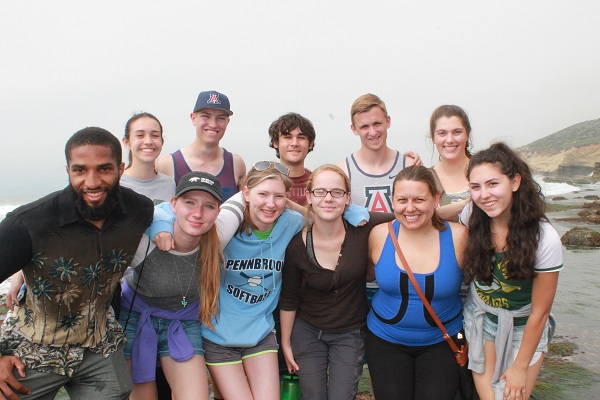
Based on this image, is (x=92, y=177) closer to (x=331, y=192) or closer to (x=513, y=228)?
(x=331, y=192)

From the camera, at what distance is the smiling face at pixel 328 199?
4.43 metres

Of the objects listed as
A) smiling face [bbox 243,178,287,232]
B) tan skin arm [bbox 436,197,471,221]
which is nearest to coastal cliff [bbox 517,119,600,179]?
tan skin arm [bbox 436,197,471,221]

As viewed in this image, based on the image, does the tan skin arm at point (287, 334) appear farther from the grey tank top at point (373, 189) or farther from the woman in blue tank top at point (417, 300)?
the grey tank top at point (373, 189)

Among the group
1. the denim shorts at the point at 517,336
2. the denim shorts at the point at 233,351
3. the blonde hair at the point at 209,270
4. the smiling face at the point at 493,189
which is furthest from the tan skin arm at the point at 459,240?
the blonde hair at the point at 209,270

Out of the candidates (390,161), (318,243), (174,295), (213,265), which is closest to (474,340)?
(318,243)

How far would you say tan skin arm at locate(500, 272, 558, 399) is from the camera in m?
3.83

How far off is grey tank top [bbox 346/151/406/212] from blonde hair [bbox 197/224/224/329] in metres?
1.82

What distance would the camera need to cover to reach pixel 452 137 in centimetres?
502

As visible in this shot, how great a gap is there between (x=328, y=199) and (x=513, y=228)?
5.54ft

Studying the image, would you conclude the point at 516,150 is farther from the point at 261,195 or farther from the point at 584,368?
the point at 584,368

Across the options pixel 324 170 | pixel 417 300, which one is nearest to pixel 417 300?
pixel 417 300

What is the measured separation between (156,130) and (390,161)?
9.34 feet

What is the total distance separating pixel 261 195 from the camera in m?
4.46

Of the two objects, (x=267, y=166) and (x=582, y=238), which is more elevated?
(x=267, y=166)
